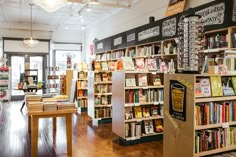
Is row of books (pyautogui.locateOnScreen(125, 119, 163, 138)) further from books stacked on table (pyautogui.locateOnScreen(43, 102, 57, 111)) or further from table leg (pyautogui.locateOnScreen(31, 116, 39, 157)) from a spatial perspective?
table leg (pyautogui.locateOnScreen(31, 116, 39, 157))

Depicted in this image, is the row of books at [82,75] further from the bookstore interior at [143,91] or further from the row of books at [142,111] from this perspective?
the row of books at [142,111]

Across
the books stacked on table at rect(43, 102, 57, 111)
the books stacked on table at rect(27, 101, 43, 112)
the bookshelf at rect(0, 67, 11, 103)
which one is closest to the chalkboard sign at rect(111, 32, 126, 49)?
the bookshelf at rect(0, 67, 11, 103)

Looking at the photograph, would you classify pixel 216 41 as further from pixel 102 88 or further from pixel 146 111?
pixel 102 88

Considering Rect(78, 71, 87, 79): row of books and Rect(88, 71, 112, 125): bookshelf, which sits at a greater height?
Rect(78, 71, 87, 79): row of books

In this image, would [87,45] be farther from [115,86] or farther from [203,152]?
[203,152]

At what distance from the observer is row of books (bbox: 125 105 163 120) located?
4.67 m

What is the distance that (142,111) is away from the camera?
16.0ft

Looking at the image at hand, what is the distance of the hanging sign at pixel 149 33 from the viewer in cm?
597

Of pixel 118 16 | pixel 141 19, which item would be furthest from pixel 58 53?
pixel 141 19

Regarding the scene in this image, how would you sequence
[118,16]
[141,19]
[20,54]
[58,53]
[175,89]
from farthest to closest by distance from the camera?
[58,53]
[20,54]
[118,16]
[141,19]
[175,89]

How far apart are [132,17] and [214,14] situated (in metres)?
4.46

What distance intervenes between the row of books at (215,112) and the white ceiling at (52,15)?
5.93 m

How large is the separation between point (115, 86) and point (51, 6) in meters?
2.09

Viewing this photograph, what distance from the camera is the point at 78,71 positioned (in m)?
8.22
